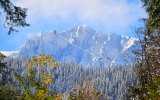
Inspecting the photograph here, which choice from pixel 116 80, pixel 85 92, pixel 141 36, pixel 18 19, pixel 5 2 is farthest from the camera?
pixel 116 80

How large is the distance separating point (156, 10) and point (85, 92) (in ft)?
58.3

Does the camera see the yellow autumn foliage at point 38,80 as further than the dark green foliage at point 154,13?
Yes

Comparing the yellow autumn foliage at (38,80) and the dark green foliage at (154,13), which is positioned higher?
the dark green foliage at (154,13)

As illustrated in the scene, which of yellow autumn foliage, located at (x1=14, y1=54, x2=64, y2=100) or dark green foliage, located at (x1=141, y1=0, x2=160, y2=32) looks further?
yellow autumn foliage, located at (x1=14, y1=54, x2=64, y2=100)

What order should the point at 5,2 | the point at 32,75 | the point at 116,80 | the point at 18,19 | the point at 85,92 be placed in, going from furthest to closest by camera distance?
the point at 116,80
the point at 85,92
the point at 32,75
the point at 18,19
the point at 5,2

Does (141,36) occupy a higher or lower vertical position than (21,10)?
higher

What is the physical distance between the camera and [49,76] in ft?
29.5

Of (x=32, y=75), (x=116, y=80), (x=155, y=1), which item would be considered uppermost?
(x=116, y=80)

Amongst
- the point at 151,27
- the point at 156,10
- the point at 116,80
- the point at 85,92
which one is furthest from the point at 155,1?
the point at 116,80

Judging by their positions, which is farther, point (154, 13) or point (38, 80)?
point (38, 80)

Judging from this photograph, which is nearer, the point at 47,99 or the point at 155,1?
the point at 155,1

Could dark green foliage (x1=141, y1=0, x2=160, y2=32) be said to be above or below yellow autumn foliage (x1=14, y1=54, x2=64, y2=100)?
above

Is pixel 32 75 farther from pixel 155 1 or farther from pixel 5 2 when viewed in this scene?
pixel 155 1

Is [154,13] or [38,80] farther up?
[154,13]
